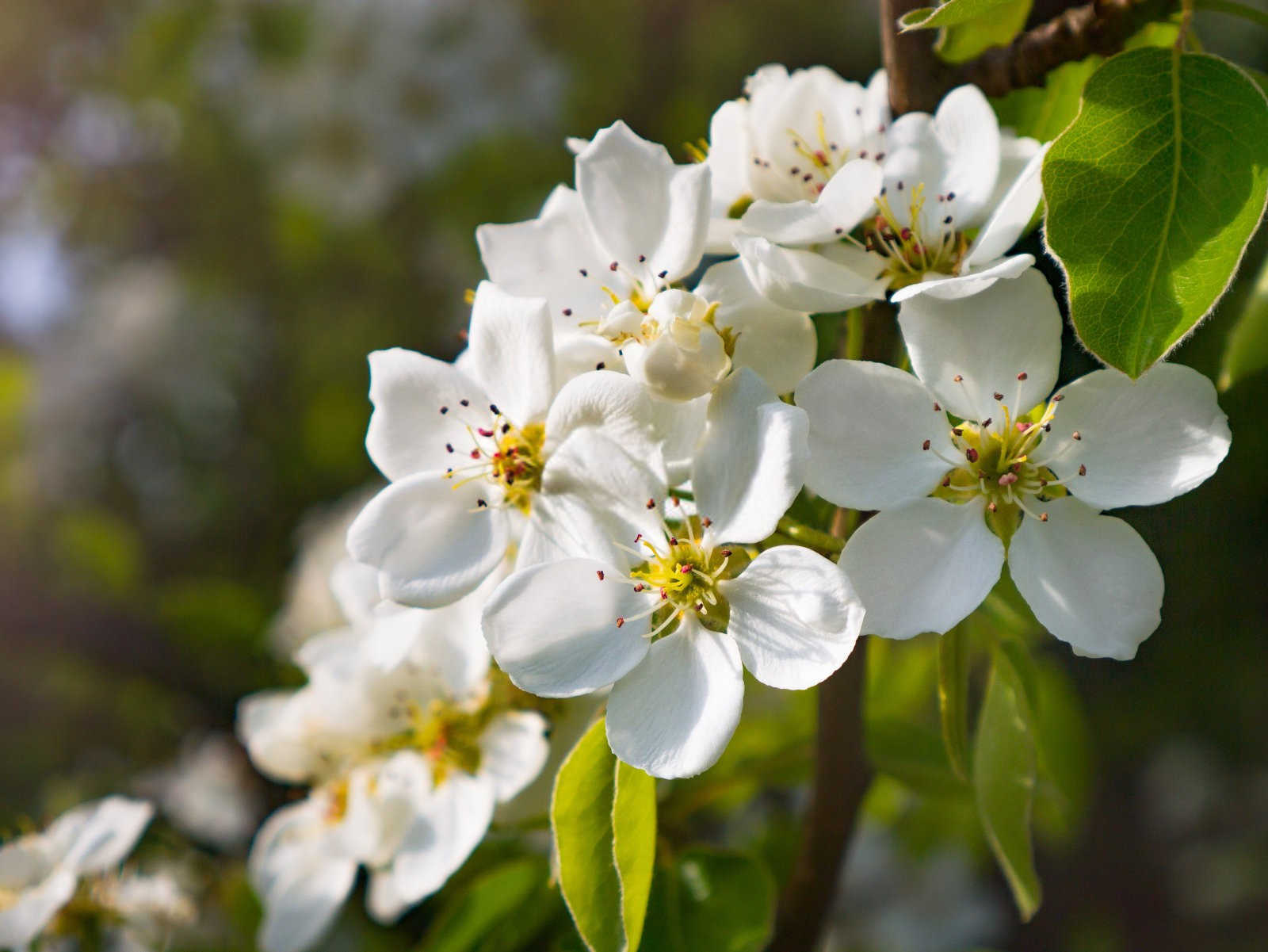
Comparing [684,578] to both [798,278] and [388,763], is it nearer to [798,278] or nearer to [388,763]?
[798,278]

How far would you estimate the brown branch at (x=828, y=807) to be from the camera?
2.56ft

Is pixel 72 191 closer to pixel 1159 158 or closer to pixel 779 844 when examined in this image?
pixel 779 844

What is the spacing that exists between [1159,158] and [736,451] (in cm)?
27

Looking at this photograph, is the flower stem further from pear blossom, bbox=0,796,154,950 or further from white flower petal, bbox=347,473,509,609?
pear blossom, bbox=0,796,154,950

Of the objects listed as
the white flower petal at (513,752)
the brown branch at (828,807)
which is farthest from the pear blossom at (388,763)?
the brown branch at (828,807)

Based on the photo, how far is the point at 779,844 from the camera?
1179mm

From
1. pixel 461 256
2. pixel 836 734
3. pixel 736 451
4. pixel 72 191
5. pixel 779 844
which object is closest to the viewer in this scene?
pixel 736 451

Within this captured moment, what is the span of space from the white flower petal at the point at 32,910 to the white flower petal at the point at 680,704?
526 mm

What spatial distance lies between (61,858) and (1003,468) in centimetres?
78

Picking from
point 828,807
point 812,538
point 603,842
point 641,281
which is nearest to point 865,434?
point 812,538

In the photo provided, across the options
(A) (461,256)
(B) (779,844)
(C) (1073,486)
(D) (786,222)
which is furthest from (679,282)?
(A) (461,256)

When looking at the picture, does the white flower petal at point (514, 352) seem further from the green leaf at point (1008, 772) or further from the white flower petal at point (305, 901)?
the white flower petal at point (305, 901)

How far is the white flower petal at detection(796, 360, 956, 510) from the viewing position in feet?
1.93

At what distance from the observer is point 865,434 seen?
0.59 metres
